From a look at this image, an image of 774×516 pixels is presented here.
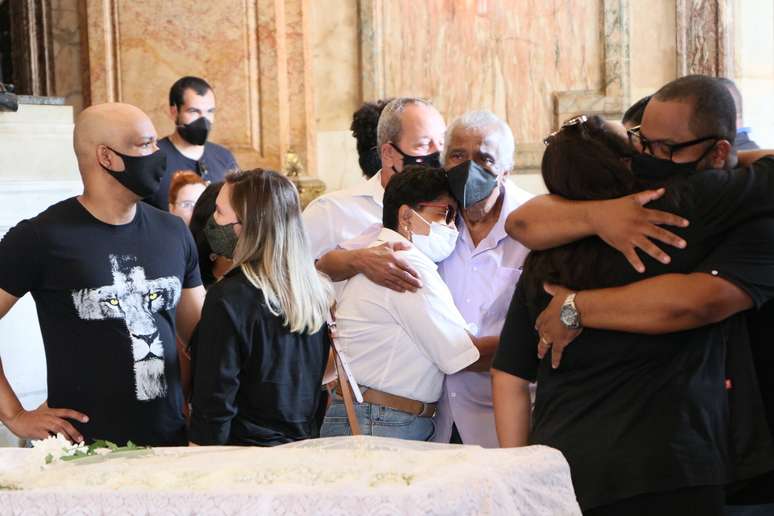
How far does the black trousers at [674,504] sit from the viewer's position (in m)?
2.49

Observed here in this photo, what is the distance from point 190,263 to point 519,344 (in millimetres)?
1355

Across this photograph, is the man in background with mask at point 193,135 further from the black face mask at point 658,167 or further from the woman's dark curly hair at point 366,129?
the black face mask at point 658,167

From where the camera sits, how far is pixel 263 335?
11.0 ft

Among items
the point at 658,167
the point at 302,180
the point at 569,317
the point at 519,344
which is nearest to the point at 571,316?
the point at 569,317

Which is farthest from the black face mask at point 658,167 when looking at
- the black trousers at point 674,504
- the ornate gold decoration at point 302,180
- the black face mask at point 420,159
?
the ornate gold decoration at point 302,180

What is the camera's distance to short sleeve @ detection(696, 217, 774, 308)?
98.5 inches

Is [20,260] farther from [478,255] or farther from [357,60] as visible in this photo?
[357,60]

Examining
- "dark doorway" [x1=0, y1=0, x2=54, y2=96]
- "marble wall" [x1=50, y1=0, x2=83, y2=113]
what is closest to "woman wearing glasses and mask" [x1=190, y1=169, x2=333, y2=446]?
"marble wall" [x1=50, y1=0, x2=83, y2=113]

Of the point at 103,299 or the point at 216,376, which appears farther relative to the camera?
the point at 103,299

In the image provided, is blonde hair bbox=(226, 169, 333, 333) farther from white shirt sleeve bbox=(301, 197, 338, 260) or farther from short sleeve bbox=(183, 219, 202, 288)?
white shirt sleeve bbox=(301, 197, 338, 260)

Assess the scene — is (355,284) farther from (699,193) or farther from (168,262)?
(699,193)

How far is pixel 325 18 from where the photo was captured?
361 inches

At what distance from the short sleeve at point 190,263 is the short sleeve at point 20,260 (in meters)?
0.50

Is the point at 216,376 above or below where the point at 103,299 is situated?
below
